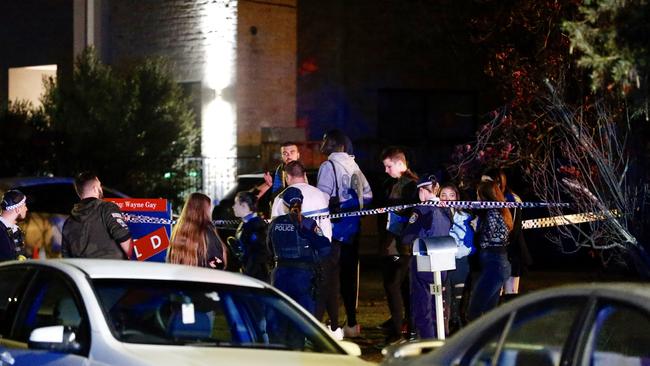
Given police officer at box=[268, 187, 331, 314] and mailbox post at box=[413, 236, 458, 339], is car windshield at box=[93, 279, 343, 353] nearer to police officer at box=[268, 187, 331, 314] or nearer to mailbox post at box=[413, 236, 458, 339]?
mailbox post at box=[413, 236, 458, 339]

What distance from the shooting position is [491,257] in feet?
41.4

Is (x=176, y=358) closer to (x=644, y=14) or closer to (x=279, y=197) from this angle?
A: (x=644, y=14)

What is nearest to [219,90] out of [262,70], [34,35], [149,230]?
[262,70]

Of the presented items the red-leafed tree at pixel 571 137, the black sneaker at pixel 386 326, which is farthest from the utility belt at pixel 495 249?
the black sneaker at pixel 386 326

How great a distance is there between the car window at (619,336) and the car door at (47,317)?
A: 304cm

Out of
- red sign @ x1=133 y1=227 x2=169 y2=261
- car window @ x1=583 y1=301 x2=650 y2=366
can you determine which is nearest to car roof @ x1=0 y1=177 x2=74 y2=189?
red sign @ x1=133 y1=227 x2=169 y2=261

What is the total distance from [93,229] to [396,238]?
3000 mm

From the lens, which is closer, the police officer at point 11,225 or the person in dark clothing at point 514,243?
the police officer at point 11,225

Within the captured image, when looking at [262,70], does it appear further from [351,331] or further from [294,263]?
[294,263]

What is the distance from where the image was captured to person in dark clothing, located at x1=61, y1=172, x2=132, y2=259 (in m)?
11.5

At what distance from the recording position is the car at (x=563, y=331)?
562 cm

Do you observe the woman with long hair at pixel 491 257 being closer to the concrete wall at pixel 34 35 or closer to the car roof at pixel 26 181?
the car roof at pixel 26 181

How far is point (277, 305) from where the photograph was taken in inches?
328

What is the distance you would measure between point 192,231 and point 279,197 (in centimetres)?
114
